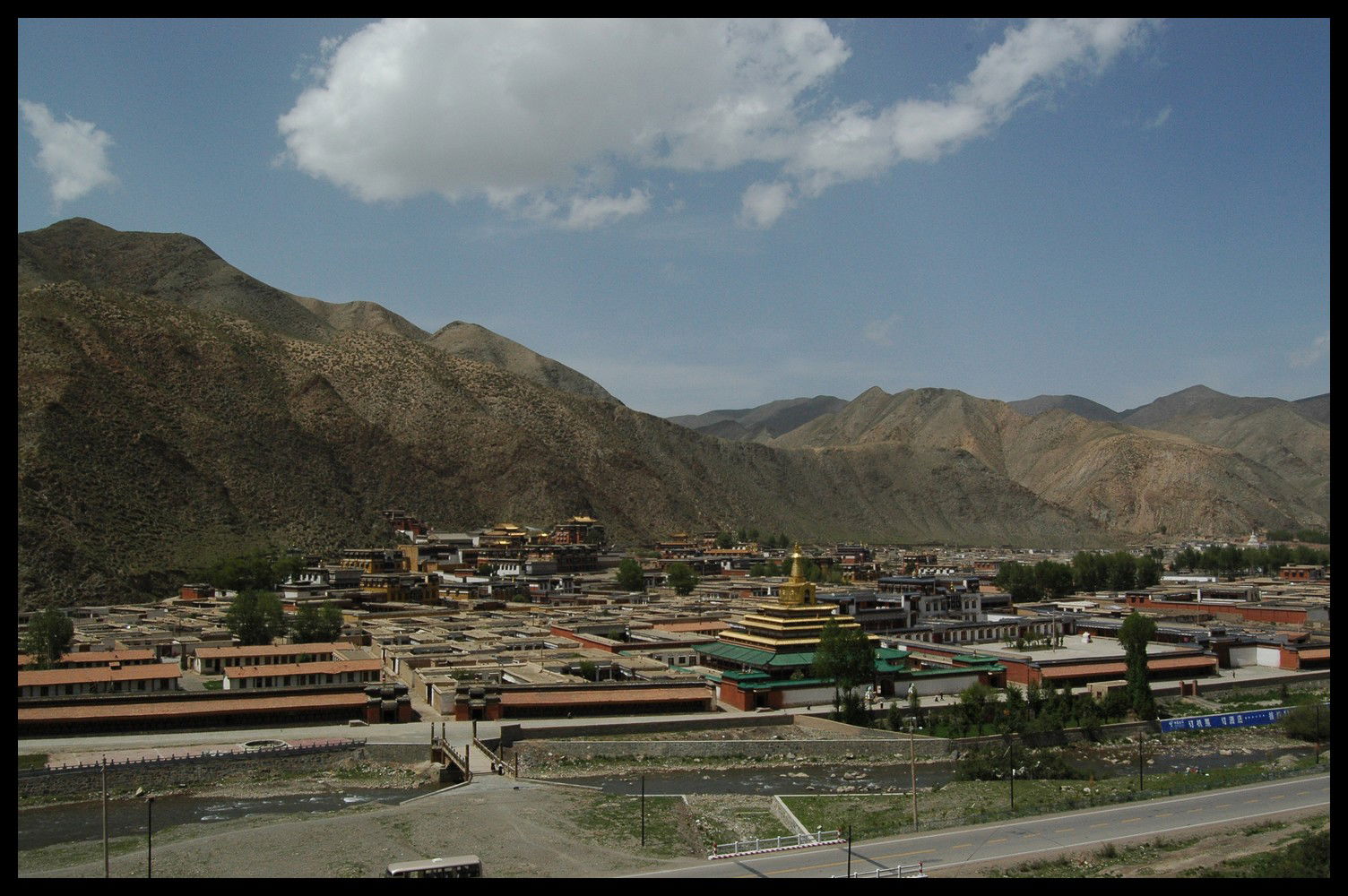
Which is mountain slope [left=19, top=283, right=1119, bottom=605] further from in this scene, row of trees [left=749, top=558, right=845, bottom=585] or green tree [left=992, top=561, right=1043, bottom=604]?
green tree [left=992, top=561, right=1043, bottom=604]

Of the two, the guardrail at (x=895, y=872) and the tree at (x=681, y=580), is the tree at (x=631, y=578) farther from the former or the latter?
the guardrail at (x=895, y=872)

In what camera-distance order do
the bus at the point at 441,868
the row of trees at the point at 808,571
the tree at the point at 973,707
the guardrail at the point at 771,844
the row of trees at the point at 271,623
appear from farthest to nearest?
the row of trees at the point at 808,571 → the row of trees at the point at 271,623 → the tree at the point at 973,707 → the guardrail at the point at 771,844 → the bus at the point at 441,868

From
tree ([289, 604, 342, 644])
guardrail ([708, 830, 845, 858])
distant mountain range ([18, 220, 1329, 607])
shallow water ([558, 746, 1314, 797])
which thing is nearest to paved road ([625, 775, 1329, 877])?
guardrail ([708, 830, 845, 858])

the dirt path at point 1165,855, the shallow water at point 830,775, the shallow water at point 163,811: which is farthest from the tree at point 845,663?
the dirt path at point 1165,855

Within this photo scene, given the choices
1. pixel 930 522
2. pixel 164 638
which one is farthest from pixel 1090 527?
pixel 164 638

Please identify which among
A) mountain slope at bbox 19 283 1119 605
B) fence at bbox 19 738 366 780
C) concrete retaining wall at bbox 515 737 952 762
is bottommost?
concrete retaining wall at bbox 515 737 952 762
